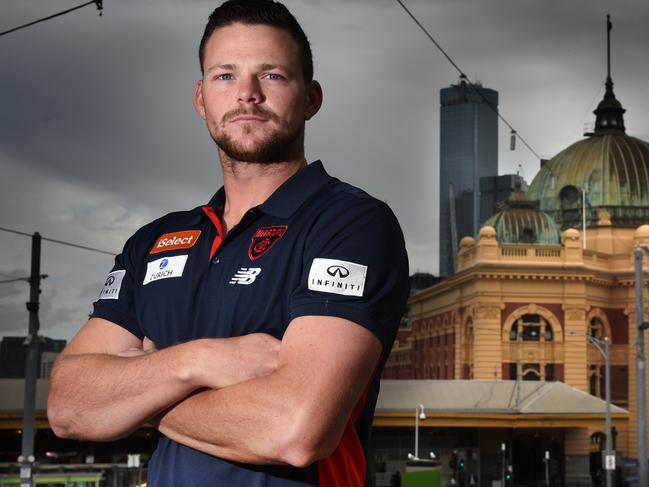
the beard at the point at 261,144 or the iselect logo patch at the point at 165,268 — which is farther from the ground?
the beard at the point at 261,144

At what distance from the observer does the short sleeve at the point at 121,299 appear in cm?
379

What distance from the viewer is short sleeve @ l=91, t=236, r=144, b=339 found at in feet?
12.4

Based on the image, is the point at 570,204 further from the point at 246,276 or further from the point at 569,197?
the point at 246,276

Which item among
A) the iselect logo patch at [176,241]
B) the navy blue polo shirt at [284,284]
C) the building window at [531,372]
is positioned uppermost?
the building window at [531,372]

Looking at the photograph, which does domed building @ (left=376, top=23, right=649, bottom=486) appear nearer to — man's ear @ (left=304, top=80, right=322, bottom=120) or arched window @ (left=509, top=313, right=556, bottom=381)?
arched window @ (left=509, top=313, right=556, bottom=381)

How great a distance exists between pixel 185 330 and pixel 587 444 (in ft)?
220

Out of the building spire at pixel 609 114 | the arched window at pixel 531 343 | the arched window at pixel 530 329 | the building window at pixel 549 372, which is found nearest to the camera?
the arched window at pixel 531 343

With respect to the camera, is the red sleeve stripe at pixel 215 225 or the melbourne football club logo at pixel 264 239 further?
the red sleeve stripe at pixel 215 225

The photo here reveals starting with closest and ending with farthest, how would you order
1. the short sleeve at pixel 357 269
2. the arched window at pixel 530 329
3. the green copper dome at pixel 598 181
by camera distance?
the short sleeve at pixel 357 269, the arched window at pixel 530 329, the green copper dome at pixel 598 181

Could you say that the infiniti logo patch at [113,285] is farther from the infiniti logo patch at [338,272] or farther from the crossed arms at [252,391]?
the infiniti logo patch at [338,272]

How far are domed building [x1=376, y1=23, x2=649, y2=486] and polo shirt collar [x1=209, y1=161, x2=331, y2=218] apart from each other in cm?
5492

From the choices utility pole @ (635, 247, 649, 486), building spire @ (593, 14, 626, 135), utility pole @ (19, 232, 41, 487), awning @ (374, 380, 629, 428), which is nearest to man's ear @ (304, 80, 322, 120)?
utility pole @ (19, 232, 41, 487)

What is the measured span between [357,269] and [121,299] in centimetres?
89

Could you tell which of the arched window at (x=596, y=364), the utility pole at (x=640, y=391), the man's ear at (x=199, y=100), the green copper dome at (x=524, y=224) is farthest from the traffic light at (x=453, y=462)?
the man's ear at (x=199, y=100)
